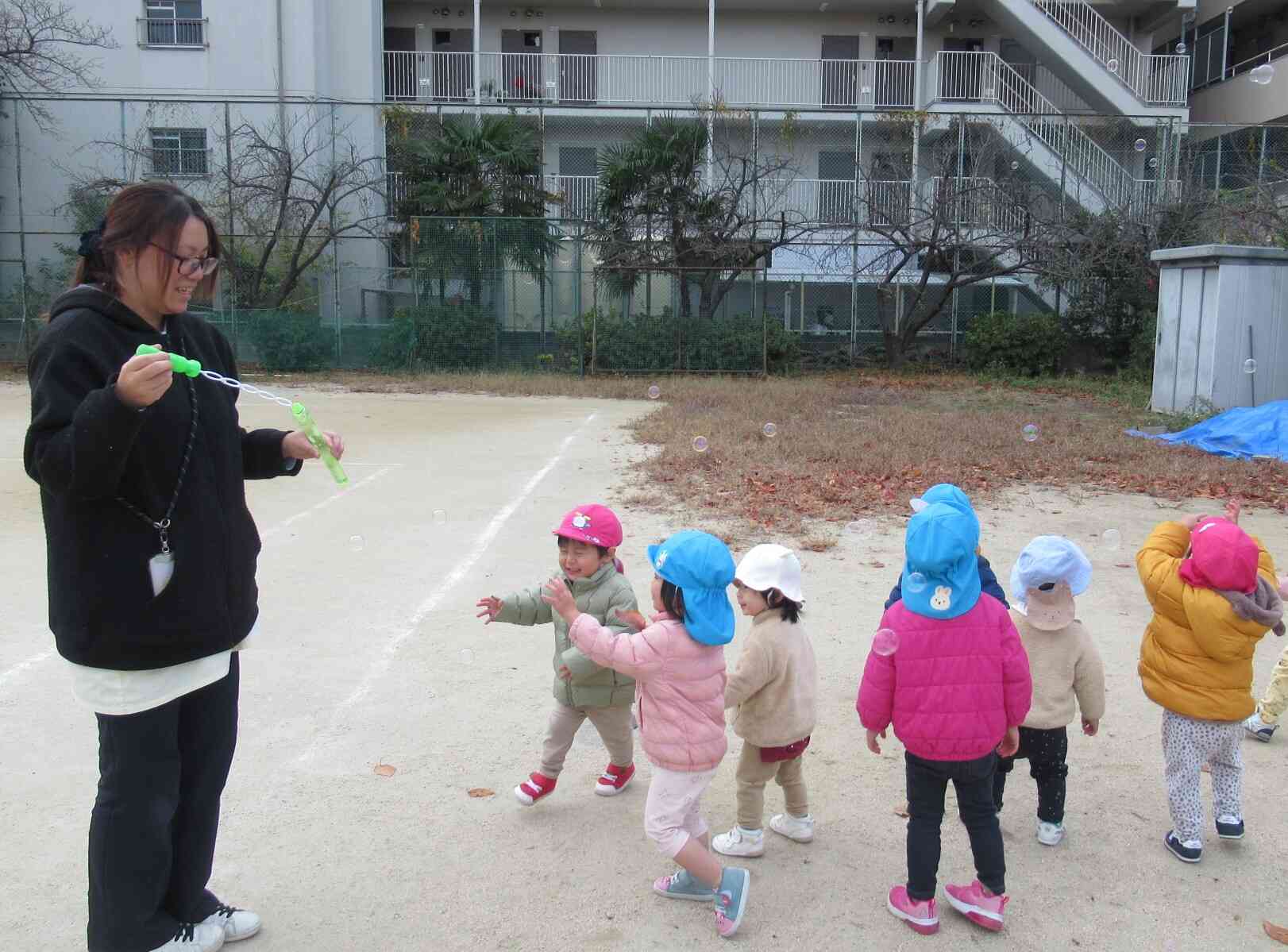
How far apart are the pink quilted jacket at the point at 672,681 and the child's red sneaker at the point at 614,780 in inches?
30.2

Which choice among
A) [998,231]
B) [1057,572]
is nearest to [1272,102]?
[998,231]

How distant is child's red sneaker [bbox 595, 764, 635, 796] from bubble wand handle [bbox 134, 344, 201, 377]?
2.06 m

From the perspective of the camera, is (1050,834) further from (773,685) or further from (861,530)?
(861,530)

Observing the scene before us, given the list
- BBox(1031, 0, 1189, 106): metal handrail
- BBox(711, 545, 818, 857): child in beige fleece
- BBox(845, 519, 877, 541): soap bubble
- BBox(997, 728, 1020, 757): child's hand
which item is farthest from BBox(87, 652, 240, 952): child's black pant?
BBox(1031, 0, 1189, 106): metal handrail

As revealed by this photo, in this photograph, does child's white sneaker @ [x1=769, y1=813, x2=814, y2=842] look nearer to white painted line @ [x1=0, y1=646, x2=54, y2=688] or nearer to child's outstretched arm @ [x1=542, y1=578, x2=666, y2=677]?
child's outstretched arm @ [x1=542, y1=578, x2=666, y2=677]

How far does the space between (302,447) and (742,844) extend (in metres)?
1.79

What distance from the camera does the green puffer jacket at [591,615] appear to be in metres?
3.51

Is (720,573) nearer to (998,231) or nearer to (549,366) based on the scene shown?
(549,366)

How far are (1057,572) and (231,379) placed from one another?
237 centimetres

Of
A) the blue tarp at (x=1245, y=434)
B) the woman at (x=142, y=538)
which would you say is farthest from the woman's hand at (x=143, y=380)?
the blue tarp at (x=1245, y=434)

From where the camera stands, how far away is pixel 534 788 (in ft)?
12.0

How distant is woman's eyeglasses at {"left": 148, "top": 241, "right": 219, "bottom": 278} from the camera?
2422 mm

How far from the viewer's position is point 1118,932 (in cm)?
299

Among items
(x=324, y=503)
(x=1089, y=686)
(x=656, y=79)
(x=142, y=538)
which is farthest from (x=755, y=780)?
(x=656, y=79)
